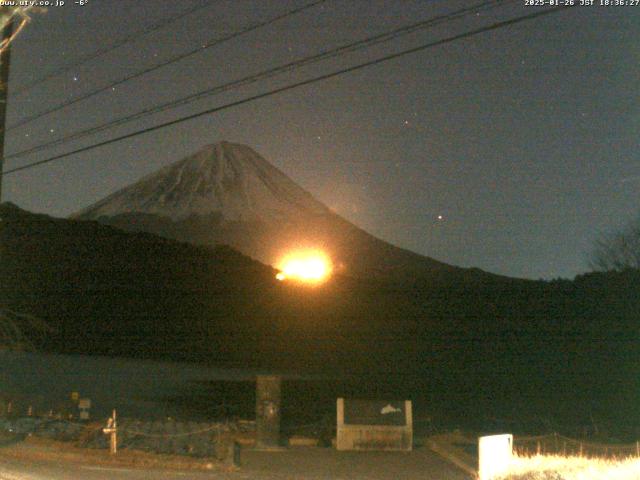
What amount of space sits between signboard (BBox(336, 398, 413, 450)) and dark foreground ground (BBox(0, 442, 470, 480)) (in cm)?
44

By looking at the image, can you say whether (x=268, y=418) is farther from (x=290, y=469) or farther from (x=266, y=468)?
(x=290, y=469)

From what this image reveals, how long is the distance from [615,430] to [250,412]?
1451cm

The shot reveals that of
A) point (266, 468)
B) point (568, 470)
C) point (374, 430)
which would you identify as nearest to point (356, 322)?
point (374, 430)

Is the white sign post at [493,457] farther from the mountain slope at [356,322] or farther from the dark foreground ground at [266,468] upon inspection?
the mountain slope at [356,322]

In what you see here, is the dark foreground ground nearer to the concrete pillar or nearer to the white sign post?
the concrete pillar

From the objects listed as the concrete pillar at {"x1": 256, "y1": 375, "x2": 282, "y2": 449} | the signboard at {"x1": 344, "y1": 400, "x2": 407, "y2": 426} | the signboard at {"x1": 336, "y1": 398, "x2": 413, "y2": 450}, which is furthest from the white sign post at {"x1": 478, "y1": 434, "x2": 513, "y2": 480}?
the concrete pillar at {"x1": 256, "y1": 375, "x2": 282, "y2": 449}

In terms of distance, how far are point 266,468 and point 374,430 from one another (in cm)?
435

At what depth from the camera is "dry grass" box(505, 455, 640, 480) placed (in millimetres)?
10898

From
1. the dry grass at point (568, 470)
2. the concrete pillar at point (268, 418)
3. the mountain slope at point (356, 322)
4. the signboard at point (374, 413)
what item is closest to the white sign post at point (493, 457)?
the dry grass at point (568, 470)

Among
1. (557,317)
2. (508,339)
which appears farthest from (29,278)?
(557,317)

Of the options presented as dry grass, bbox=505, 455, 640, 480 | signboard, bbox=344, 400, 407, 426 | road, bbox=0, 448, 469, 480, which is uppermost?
dry grass, bbox=505, 455, 640, 480

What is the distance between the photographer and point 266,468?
16.0 meters

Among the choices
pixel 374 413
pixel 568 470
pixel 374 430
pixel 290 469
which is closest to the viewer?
pixel 568 470

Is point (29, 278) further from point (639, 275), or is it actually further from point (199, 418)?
point (639, 275)
